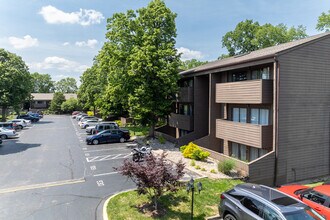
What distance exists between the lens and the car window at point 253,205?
7815 millimetres

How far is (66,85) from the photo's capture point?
136m

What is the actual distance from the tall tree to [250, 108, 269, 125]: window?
9.13 metres

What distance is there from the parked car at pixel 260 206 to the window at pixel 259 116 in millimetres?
9569

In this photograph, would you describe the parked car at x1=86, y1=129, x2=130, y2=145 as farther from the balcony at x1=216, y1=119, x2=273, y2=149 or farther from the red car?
the red car

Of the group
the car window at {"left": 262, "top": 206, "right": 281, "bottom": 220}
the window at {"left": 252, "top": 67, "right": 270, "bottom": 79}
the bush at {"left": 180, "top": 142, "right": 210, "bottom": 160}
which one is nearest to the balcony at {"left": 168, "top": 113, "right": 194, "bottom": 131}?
the bush at {"left": 180, "top": 142, "right": 210, "bottom": 160}

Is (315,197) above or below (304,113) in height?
below

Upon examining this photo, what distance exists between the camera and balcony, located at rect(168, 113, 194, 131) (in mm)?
25969

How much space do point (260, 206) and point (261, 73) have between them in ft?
42.0

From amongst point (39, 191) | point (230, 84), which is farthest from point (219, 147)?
point (39, 191)

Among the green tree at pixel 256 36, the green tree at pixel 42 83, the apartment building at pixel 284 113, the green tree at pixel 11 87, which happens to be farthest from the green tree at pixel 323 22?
the green tree at pixel 42 83

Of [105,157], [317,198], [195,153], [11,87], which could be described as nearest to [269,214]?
[317,198]

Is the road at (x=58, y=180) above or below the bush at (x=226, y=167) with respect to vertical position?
below

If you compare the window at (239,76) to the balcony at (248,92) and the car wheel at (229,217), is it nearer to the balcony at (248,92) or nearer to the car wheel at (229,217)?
the balcony at (248,92)

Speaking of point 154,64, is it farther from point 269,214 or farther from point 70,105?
point 70,105
